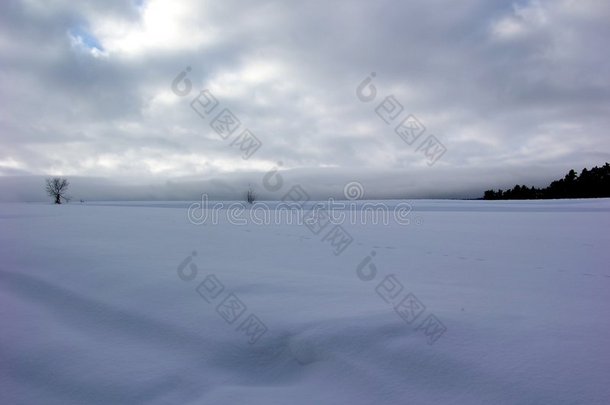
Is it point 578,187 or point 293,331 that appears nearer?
A: point 293,331

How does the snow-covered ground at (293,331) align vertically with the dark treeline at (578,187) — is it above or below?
above

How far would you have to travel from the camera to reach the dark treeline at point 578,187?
41.8 m

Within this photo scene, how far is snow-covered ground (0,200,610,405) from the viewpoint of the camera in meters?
2.19

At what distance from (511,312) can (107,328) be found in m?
3.79

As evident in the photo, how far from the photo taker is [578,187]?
45125 millimetres

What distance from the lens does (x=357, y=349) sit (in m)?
2.53

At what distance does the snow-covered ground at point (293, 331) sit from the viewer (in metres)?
2.19

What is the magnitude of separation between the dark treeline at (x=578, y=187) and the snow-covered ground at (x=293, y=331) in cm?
4869

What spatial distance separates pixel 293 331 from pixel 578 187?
186 feet

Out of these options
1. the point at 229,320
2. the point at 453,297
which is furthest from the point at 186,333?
Result: the point at 453,297

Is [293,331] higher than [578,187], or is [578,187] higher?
[293,331]

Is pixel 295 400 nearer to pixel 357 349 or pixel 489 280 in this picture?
pixel 357 349

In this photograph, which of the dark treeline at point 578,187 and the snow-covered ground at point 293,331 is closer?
the snow-covered ground at point 293,331

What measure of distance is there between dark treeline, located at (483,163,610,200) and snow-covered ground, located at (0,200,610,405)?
1917 inches
